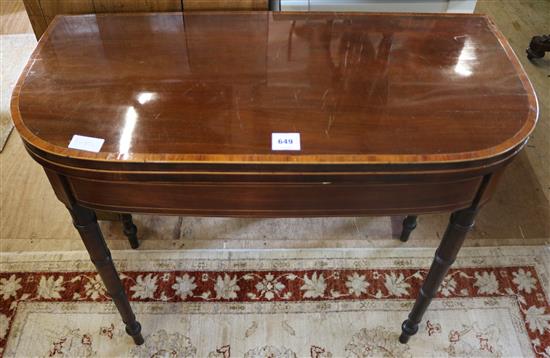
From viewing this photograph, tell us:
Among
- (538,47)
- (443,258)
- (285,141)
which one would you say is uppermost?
(285,141)

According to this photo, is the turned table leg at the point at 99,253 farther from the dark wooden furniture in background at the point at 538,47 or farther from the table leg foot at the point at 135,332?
the dark wooden furniture in background at the point at 538,47

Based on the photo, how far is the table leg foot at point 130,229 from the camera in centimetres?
137

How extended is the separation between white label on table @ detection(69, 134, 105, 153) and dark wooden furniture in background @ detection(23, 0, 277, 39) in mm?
500

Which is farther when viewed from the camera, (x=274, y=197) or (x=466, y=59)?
(x=466, y=59)

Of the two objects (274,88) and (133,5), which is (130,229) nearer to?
(133,5)

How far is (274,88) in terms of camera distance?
89 centimetres

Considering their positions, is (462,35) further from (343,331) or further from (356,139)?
(343,331)

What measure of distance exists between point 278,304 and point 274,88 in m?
0.68

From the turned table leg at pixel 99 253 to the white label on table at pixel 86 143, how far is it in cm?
15

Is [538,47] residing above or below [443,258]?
below

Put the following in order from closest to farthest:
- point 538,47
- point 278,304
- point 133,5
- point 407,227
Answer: point 133,5 < point 278,304 < point 407,227 < point 538,47

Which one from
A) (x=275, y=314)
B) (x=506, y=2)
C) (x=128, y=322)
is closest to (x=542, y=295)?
(x=275, y=314)

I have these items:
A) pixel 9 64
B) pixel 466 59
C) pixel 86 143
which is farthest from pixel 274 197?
pixel 9 64

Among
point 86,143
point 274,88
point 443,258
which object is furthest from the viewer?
point 443,258
